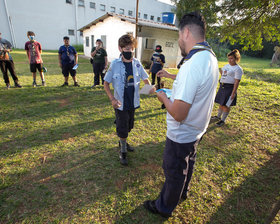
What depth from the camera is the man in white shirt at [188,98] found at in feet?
4.25

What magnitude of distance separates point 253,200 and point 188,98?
2.31 meters

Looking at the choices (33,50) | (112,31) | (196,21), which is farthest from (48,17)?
(196,21)

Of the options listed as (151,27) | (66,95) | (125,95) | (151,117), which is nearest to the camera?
(125,95)

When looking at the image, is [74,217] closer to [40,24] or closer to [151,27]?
[151,27]

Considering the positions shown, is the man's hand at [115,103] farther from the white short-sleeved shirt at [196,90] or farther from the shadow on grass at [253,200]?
the shadow on grass at [253,200]

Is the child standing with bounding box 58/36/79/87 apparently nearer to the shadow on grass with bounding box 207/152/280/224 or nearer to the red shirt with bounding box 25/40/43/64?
the red shirt with bounding box 25/40/43/64

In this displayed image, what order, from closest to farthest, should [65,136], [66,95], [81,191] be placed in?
[81,191] < [65,136] < [66,95]

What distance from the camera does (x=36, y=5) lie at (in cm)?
2242

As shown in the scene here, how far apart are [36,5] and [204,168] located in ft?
98.1

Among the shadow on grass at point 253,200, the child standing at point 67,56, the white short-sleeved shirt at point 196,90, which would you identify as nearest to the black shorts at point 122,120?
the white short-sleeved shirt at point 196,90

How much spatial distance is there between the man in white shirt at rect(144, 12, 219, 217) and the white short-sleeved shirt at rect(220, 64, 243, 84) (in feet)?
10.2

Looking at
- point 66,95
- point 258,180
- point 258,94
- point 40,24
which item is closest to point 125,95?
point 258,180

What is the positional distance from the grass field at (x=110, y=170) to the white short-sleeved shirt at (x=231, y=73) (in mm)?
1369

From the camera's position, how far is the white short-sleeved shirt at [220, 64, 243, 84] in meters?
3.97
